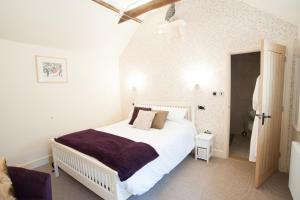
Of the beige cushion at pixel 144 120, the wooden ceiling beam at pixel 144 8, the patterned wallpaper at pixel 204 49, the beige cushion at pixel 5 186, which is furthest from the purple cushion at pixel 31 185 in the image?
the wooden ceiling beam at pixel 144 8

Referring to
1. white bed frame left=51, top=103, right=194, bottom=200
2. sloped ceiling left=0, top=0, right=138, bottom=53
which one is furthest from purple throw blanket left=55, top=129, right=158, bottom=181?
sloped ceiling left=0, top=0, right=138, bottom=53

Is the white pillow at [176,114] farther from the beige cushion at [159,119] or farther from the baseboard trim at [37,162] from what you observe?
the baseboard trim at [37,162]

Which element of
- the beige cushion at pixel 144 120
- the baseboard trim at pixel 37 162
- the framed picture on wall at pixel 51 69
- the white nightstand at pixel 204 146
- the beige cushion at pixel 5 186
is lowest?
the baseboard trim at pixel 37 162

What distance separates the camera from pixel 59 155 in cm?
262

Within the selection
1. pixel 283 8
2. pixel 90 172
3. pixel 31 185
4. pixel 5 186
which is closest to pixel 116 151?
pixel 90 172

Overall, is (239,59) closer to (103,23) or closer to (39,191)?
(103,23)

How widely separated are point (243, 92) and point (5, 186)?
482 centimetres

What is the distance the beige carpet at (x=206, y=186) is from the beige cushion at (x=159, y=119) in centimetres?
82

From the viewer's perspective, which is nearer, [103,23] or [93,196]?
[93,196]

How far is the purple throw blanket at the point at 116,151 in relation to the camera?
1803mm

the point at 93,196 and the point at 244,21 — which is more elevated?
the point at 244,21

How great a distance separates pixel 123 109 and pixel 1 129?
8.84 ft

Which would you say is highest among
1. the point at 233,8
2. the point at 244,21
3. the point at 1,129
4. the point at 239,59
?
the point at 233,8

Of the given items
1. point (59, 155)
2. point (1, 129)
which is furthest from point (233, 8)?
point (1, 129)
